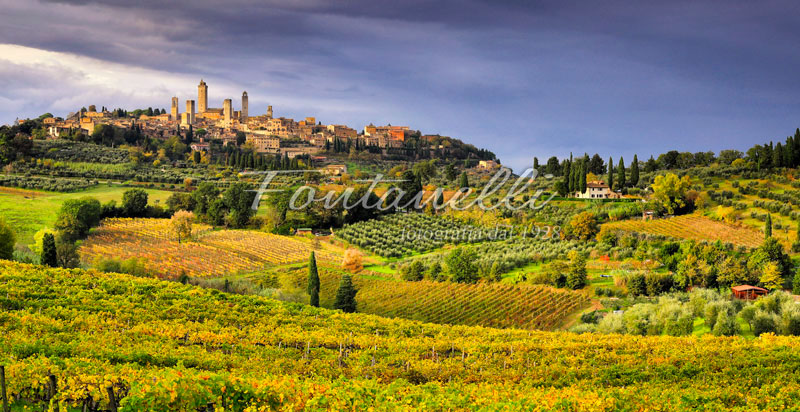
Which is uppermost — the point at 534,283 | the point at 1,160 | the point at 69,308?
the point at 1,160

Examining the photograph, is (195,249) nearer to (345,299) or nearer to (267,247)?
(267,247)

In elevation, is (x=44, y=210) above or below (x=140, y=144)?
below

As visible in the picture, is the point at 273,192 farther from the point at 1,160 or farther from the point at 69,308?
the point at 69,308

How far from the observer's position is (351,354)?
13.6 metres

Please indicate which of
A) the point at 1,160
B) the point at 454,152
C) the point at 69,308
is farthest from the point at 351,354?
the point at 454,152

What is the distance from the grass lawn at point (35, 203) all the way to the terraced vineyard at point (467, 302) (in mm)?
22526

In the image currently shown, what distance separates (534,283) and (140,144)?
275 feet

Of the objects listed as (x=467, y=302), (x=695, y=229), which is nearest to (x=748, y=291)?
(x=467, y=302)

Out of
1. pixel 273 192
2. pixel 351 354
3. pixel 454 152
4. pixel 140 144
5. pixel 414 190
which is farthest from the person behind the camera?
pixel 454 152

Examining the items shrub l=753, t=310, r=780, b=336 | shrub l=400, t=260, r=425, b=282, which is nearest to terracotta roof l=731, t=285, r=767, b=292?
shrub l=753, t=310, r=780, b=336

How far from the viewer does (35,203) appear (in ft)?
164

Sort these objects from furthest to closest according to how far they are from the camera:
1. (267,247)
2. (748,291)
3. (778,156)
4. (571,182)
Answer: (571,182) → (778,156) → (267,247) → (748,291)

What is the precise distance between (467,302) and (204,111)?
14148 centimetres

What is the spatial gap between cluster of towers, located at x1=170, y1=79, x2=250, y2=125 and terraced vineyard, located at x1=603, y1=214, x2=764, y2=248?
11507 cm
